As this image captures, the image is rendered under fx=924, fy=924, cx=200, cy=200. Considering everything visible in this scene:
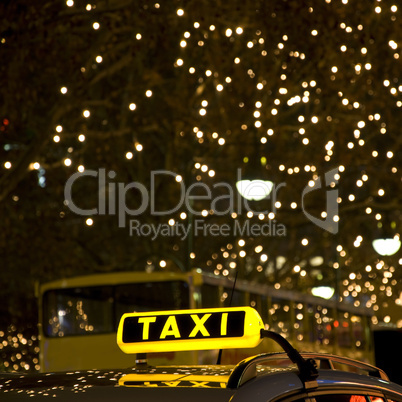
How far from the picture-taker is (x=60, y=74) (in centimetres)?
1498

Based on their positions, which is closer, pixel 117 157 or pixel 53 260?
pixel 53 260

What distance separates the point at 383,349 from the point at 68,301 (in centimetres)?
535

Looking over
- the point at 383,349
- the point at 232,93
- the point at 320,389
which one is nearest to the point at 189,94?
the point at 232,93

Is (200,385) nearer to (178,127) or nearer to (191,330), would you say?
(191,330)

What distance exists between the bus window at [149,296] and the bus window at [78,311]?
0.19 meters

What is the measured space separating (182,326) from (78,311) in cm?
1224

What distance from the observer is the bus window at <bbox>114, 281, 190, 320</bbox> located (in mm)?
14109

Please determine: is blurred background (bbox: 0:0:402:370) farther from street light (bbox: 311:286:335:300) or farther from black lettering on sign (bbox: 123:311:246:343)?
black lettering on sign (bbox: 123:311:246:343)

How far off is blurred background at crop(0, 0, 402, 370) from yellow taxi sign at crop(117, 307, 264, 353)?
27.8ft

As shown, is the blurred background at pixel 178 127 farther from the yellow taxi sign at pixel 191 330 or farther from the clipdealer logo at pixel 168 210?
the yellow taxi sign at pixel 191 330

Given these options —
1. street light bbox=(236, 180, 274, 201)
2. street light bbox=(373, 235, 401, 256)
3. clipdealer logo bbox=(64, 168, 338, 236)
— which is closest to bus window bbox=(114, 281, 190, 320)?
street light bbox=(236, 180, 274, 201)

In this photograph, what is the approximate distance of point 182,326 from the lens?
3.07 metres

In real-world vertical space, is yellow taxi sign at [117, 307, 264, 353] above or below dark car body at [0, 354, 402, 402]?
above

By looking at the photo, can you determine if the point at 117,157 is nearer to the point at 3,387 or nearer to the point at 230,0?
the point at 230,0
